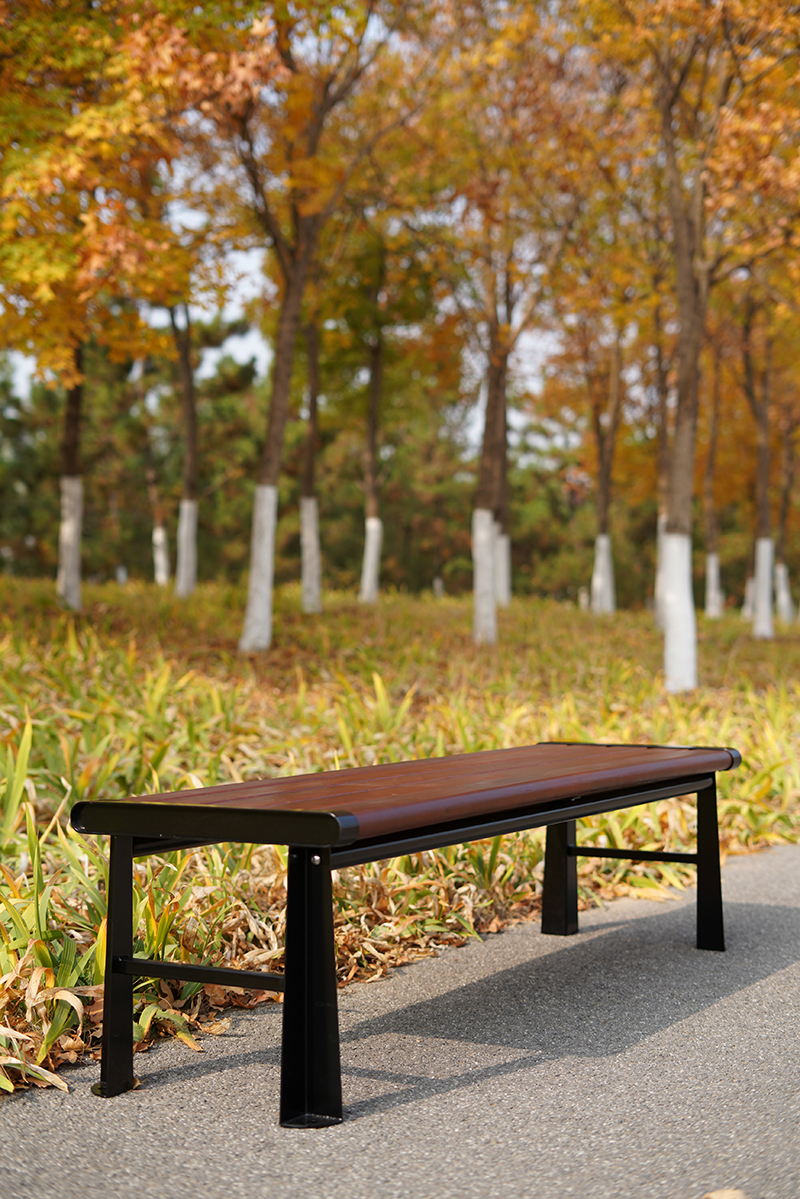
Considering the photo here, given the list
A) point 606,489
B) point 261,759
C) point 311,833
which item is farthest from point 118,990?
point 606,489

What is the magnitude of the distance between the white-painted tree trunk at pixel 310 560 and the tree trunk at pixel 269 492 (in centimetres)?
327

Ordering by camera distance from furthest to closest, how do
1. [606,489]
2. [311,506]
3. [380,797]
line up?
[606,489]
[311,506]
[380,797]

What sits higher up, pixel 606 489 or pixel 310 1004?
pixel 606 489

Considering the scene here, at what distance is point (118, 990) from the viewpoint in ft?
8.38

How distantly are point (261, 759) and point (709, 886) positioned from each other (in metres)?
2.64

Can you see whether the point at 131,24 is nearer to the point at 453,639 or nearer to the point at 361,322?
the point at 453,639

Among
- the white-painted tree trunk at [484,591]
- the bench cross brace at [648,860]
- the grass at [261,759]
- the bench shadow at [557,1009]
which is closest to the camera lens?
the bench shadow at [557,1009]

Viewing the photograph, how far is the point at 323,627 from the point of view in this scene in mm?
12047

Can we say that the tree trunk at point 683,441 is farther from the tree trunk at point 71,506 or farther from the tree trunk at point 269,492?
the tree trunk at point 71,506

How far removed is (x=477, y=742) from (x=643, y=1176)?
12.9 ft

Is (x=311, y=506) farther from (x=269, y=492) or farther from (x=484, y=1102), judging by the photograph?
(x=484, y=1102)

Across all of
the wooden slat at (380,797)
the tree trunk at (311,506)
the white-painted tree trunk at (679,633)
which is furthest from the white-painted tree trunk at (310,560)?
the wooden slat at (380,797)

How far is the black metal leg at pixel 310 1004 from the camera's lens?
7.40 feet

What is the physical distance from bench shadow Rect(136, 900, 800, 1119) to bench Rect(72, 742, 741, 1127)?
242mm
